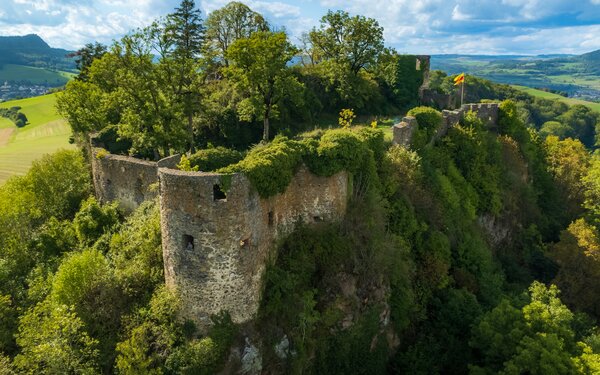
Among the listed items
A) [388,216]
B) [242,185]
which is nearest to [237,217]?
[242,185]

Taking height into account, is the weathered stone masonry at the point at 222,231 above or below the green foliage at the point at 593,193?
above

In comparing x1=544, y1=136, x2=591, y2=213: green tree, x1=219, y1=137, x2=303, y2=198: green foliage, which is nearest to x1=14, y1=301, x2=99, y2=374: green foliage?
x1=219, y1=137, x2=303, y2=198: green foliage

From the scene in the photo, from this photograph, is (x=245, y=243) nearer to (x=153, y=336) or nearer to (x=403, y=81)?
(x=153, y=336)

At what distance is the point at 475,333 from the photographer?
71.7 ft

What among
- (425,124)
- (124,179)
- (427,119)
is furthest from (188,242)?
(427,119)

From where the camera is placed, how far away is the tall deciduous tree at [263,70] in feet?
98.5

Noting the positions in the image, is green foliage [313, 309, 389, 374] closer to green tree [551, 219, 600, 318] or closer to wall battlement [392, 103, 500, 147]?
wall battlement [392, 103, 500, 147]

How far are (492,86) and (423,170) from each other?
90.5m

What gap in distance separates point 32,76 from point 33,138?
138 metres

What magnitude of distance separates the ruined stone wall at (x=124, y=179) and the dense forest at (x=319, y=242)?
123cm

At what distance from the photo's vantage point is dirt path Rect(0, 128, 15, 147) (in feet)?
237

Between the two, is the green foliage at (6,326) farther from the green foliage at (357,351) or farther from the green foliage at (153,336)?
the green foliage at (357,351)

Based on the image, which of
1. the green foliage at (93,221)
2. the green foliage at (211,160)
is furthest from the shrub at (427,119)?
the green foliage at (93,221)

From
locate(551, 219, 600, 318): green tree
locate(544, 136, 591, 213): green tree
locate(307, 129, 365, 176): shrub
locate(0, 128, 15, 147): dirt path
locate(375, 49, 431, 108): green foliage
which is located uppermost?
locate(375, 49, 431, 108): green foliage
